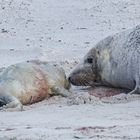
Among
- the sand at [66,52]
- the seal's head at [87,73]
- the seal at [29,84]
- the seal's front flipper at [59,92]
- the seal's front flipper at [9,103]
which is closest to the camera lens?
the sand at [66,52]

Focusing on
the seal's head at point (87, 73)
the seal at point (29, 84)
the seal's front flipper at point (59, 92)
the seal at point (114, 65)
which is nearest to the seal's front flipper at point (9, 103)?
the seal at point (29, 84)

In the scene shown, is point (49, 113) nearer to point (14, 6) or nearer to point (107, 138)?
point (107, 138)

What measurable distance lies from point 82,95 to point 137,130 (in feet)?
6.80

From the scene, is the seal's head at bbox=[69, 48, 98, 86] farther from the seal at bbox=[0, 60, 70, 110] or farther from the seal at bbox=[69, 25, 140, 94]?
the seal at bbox=[0, 60, 70, 110]

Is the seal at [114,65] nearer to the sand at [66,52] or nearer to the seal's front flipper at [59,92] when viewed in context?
the sand at [66,52]

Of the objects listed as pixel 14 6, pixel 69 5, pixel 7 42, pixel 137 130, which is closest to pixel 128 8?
pixel 69 5

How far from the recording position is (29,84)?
604 centimetres

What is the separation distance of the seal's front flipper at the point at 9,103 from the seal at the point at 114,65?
1109mm

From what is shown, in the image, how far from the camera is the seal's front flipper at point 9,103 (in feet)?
18.4

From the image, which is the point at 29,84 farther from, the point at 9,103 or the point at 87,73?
the point at 87,73

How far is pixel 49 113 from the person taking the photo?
523cm

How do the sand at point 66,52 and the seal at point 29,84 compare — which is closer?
the sand at point 66,52

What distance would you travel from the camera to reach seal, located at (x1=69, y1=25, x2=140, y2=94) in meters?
6.31

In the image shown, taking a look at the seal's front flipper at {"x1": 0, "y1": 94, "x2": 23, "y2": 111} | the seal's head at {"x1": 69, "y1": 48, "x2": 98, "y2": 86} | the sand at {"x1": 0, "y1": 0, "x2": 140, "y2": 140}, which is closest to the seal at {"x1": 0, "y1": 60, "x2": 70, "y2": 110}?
the seal's front flipper at {"x1": 0, "y1": 94, "x2": 23, "y2": 111}
